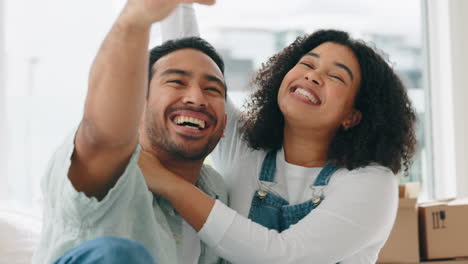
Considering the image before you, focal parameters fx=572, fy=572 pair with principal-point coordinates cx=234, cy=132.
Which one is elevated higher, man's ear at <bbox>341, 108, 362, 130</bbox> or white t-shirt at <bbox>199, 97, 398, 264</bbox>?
man's ear at <bbox>341, 108, 362, 130</bbox>

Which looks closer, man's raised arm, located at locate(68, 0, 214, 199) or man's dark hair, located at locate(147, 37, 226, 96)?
man's raised arm, located at locate(68, 0, 214, 199)

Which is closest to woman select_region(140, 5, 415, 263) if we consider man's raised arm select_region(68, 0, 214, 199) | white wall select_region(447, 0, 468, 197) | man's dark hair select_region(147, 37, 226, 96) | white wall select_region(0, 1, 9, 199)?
man's dark hair select_region(147, 37, 226, 96)

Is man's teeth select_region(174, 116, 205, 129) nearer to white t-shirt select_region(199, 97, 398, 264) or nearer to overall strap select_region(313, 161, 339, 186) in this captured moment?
white t-shirt select_region(199, 97, 398, 264)

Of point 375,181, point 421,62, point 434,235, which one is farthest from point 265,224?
point 421,62

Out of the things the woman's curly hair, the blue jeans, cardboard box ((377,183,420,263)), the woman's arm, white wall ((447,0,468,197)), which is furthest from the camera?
white wall ((447,0,468,197))

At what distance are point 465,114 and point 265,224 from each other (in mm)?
1650

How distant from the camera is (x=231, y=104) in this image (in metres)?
1.75

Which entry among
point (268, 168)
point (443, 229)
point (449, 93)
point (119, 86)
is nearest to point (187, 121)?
point (268, 168)

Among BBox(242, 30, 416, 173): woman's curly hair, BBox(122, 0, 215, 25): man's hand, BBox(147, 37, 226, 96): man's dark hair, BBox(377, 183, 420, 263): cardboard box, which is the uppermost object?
BBox(147, 37, 226, 96): man's dark hair

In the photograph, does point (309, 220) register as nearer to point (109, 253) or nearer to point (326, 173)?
point (326, 173)

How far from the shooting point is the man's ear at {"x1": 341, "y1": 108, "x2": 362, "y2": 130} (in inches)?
64.2

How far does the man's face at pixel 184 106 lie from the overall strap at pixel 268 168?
0.73ft

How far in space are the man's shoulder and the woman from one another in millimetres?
37

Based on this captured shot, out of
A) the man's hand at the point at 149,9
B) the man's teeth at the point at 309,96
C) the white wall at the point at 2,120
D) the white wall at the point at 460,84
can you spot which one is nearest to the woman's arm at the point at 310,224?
the man's teeth at the point at 309,96
